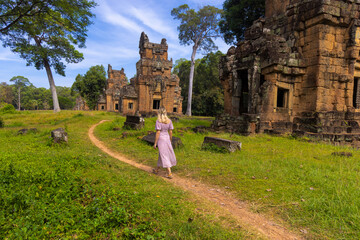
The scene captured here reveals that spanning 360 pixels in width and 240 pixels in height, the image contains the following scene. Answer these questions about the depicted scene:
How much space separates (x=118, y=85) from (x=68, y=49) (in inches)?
444

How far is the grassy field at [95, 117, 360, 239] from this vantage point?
281 centimetres

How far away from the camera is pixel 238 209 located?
10.7 feet

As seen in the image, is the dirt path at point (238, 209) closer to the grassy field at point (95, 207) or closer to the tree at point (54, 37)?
the grassy field at point (95, 207)

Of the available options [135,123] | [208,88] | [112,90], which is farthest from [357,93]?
[112,90]

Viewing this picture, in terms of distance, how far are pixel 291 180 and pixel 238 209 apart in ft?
5.78

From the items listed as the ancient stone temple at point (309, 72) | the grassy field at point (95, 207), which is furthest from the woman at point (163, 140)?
the ancient stone temple at point (309, 72)

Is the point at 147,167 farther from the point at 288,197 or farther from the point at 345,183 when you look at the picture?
the point at 345,183

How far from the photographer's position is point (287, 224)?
282cm

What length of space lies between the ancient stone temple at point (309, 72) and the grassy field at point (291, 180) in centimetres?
327

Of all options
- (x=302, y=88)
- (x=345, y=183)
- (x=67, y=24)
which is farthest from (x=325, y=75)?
(x=67, y=24)

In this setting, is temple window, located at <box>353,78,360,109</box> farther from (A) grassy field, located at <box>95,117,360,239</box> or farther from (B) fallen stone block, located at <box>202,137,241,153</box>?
(B) fallen stone block, located at <box>202,137,241,153</box>

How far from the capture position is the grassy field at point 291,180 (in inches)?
111

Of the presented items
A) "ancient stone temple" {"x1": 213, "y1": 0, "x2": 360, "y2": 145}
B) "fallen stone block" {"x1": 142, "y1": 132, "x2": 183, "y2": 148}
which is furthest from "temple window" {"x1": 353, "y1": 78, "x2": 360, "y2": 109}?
"fallen stone block" {"x1": 142, "y1": 132, "x2": 183, "y2": 148}

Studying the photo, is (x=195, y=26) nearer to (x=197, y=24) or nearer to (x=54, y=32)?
(x=197, y=24)
